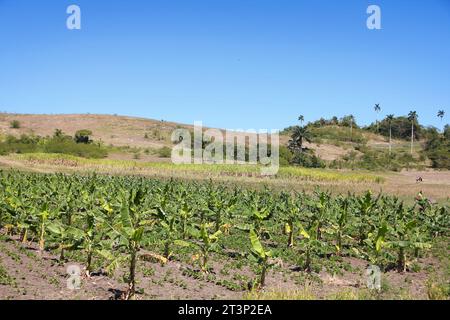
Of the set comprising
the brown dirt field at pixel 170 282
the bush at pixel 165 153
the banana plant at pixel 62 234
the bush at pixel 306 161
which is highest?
the bush at pixel 165 153

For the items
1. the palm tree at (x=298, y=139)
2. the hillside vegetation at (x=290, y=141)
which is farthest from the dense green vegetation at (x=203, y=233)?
the palm tree at (x=298, y=139)

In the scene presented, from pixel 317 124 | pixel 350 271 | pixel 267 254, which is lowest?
pixel 350 271

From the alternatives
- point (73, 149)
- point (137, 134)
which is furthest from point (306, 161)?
point (137, 134)

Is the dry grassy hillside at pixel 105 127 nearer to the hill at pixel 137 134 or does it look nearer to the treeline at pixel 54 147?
the hill at pixel 137 134

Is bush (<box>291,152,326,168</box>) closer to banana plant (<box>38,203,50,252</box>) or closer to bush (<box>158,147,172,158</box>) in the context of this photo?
bush (<box>158,147,172,158</box>)

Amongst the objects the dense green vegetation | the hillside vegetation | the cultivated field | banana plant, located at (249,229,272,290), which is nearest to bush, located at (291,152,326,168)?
the hillside vegetation

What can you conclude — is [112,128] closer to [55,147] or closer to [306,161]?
[55,147]

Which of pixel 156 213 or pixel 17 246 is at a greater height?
pixel 156 213

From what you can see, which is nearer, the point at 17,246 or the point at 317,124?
the point at 17,246

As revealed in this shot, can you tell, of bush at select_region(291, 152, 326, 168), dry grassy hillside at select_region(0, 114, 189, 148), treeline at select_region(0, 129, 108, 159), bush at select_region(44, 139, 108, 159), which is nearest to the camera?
treeline at select_region(0, 129, 108, 159)

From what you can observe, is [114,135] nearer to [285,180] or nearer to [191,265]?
[285,180]
